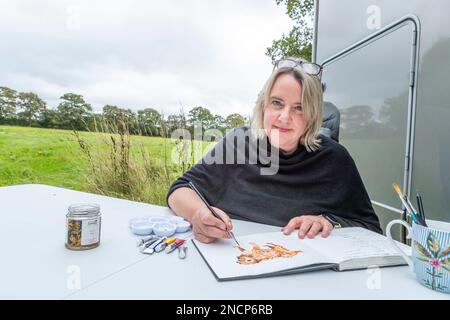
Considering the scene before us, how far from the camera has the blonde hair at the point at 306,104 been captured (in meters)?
1.25

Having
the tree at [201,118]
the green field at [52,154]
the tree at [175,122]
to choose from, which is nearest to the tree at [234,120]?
the tree at [201,118]

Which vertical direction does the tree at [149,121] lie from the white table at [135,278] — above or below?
above

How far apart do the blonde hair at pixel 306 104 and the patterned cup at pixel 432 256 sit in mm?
771

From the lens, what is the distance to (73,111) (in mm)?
2900

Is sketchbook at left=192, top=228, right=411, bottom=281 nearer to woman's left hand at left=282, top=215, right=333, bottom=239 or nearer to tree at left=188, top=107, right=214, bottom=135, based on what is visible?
woman's left hand at left=282, top=215, right=333, bottom=239

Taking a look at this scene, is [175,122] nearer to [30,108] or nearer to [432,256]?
[30,108]

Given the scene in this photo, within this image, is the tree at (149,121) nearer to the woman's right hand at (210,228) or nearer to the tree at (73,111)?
the tree at (73,111)

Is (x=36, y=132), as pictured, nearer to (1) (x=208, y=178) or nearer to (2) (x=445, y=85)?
(1) (x=208, y=178)

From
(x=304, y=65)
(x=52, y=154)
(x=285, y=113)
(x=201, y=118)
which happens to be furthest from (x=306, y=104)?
(x=52, y=154)

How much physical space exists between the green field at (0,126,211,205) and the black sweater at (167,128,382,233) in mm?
1524

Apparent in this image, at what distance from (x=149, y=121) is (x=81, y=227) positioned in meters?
2.34

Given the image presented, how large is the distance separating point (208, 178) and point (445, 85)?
1341 mm

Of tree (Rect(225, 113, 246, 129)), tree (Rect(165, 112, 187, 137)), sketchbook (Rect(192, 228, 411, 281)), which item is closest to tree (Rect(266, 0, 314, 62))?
tree (Rect(225, 113, 246, 129))
